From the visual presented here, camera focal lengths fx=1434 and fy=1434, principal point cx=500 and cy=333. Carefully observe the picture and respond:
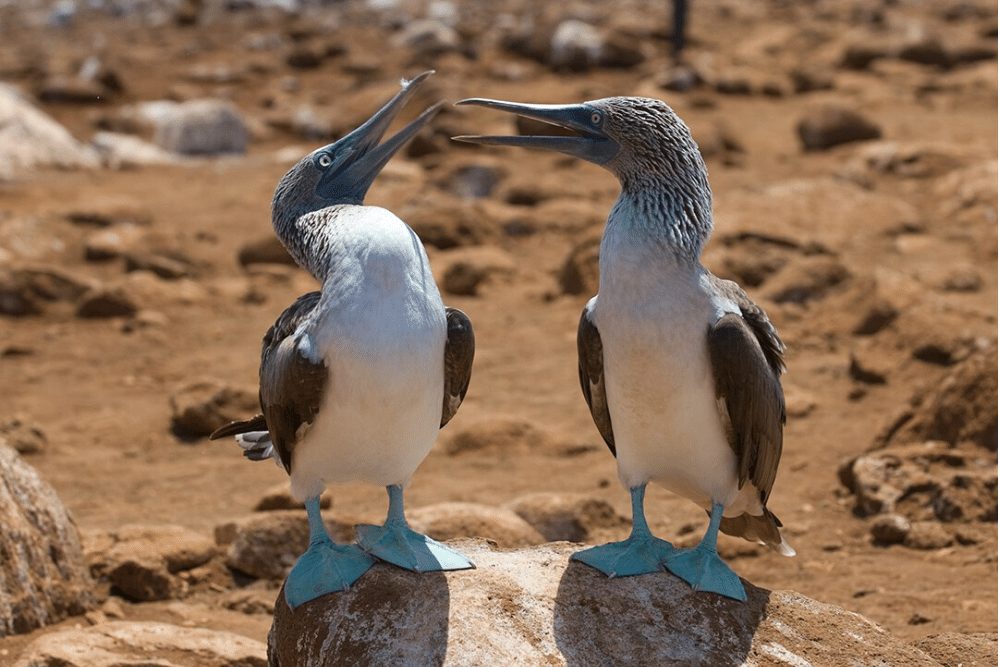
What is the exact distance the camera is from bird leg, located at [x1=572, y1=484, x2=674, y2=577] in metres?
5.27

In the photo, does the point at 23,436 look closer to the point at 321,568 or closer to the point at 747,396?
the point at 321,568

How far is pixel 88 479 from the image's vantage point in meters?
10.1

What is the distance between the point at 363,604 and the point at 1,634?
243 cm

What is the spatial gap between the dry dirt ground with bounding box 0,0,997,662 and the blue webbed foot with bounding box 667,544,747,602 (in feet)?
7.35

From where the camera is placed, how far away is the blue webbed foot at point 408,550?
17.2ft

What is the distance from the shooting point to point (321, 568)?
5266 mm

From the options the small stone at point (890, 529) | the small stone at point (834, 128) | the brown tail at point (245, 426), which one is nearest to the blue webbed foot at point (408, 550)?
the brown tail at point (245, 426)

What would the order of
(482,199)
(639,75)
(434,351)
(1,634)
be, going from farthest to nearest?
(639,75), (482,199), (1,634), (434,351)

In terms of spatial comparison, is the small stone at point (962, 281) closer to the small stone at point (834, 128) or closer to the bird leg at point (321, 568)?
the small stone at point (834, 128)

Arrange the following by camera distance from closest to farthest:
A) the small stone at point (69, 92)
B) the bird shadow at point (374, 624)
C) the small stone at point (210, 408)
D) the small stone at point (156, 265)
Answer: the bird shadow at point (374, 624) < the small stone at point (210, 408) < the small stone at point (156, 265) < the small stone at point (69, 92)

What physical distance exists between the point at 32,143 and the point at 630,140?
15.9m

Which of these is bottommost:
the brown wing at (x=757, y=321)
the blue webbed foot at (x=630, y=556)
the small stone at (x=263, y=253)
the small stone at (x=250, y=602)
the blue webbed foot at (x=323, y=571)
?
the small stone at (x=263, y=253)

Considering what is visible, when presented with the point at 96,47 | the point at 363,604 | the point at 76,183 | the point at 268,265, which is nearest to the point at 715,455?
the point at 363,604

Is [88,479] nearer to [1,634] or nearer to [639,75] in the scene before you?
[1,634]
